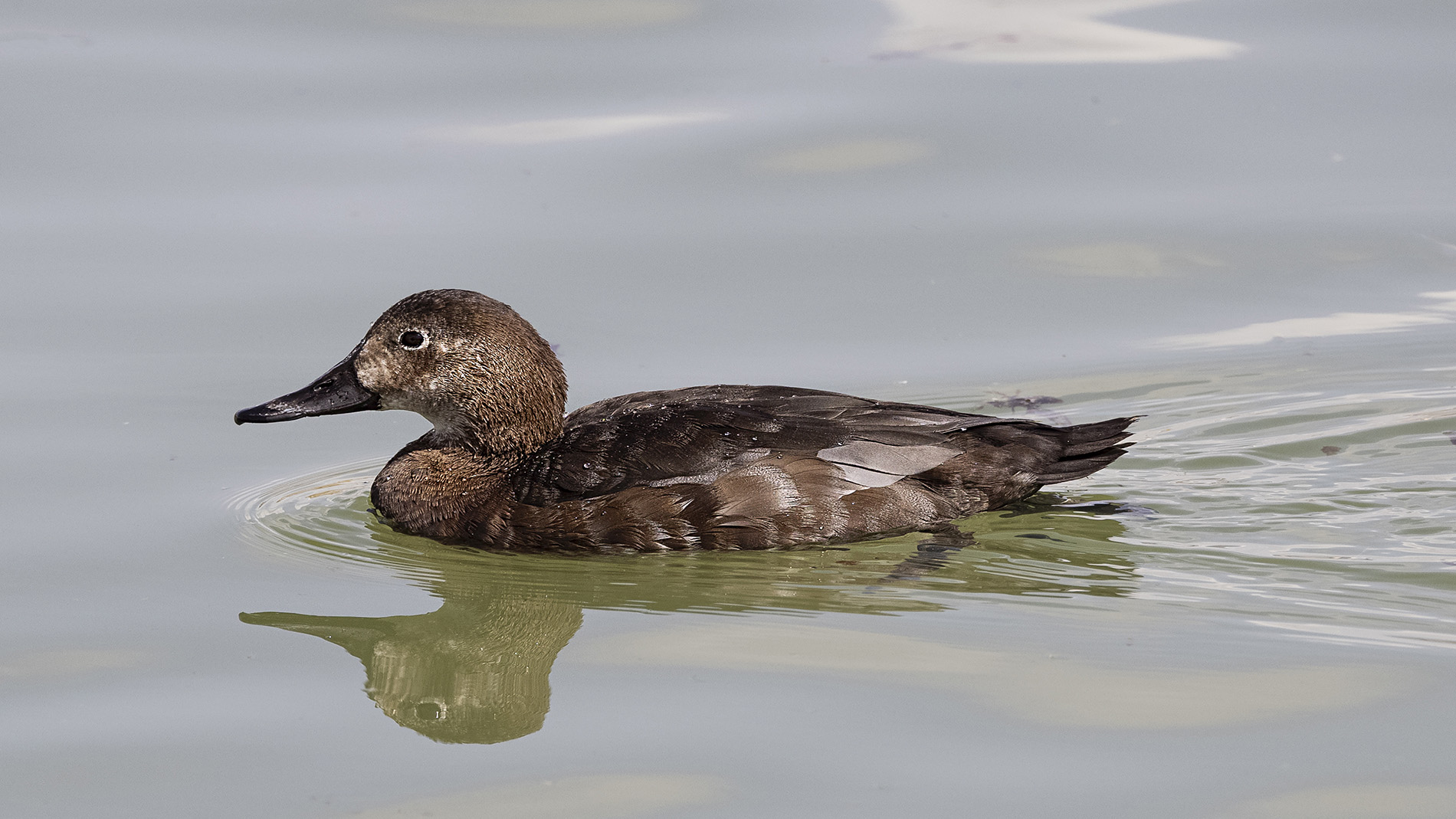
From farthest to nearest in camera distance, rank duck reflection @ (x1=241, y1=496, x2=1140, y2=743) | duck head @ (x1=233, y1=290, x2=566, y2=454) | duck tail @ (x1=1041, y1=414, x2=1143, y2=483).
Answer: duck head @ (x1=233, y1=290, x2=566, y2=454)
duck tail @ (x1=1041, y1=414, x2=1143, y2=483)
duck reflection @ (x1=241, y1=496, x2=1140, y2=743)

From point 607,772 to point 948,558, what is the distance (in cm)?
211

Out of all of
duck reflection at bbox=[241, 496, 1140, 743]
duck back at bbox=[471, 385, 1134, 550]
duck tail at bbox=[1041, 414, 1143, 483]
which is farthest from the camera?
duck tail at bbox=[1041, 414, 1143, 483]

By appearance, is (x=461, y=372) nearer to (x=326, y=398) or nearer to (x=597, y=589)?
(x=326, y=398)

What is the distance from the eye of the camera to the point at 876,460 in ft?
22.2

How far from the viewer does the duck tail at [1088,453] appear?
22.6ft

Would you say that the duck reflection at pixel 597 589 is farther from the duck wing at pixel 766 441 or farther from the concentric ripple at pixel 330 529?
the duck wing at pixel 766 441

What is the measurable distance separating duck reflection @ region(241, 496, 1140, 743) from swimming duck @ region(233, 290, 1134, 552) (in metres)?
0.10

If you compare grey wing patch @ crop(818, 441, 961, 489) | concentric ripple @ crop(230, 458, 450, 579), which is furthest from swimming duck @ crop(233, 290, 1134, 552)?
concentric ripple @ crop(230, 458, 450, 579)

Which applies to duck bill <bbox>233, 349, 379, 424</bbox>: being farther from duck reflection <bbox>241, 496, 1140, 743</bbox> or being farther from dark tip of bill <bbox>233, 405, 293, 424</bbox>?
duck reflection <bbox>241, 496, 1140, 743</bbox>

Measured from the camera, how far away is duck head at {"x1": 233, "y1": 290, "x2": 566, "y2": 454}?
721 centimetres

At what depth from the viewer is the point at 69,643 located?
595 centimetres

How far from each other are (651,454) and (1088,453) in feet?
5.51

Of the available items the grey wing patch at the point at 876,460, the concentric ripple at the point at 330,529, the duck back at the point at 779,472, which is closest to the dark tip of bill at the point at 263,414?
the concentric ripple at the point at 330,529

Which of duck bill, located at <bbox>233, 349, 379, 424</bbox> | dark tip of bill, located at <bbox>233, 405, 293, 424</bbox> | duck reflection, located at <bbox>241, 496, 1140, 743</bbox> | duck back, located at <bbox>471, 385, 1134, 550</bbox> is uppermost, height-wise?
duck bill, located at <bbox>233, 349, 379, 424</bbox>
